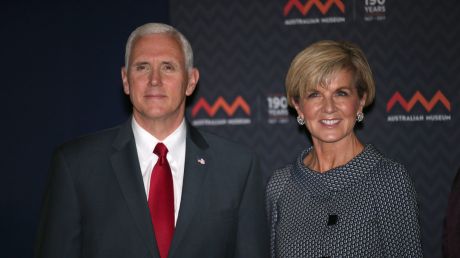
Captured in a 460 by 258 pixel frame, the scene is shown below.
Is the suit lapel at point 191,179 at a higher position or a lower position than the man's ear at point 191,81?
lower

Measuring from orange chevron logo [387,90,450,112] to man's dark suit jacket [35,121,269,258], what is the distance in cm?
226

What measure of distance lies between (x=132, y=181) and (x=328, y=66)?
4.42ft

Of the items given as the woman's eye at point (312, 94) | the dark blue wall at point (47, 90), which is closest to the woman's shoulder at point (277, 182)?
the woman's eye at point (312, 94)

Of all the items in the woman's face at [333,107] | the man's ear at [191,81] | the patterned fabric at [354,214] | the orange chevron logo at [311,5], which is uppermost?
the orange chevron logo at [311,5]

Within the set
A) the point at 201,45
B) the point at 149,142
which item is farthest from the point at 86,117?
the point at 149,142

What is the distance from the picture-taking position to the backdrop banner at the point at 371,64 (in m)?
4.32

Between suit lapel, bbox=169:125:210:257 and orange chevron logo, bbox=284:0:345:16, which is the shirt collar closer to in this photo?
suit lapel, bbox=169:125:210:257

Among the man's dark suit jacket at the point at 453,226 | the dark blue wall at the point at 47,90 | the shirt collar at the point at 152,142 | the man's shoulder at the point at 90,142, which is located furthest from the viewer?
the dark blue wall at the point at 47,90

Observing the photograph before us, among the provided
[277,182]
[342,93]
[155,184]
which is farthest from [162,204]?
[342,93]

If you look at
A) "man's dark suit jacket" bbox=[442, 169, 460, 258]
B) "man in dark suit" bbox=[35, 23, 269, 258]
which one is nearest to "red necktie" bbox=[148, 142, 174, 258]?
"man in dark suit" bbox=[35, 23, 269, 258]

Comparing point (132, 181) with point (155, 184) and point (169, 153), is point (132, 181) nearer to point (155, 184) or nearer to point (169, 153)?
point (155, 184)

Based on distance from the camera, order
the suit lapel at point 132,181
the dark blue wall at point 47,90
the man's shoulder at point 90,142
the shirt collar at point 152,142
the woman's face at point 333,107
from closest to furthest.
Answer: the suit lapel at point 132,181
the man's shoulder at point 90,142
the shirt collar at point 152,142
the woman's face at point 333,107
the dark blue wall at point 47,90

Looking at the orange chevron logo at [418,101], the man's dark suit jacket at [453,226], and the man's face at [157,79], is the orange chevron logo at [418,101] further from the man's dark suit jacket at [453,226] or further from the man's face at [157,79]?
the man's face at [157,79]

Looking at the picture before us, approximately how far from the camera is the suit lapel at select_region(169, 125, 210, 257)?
239 cm
